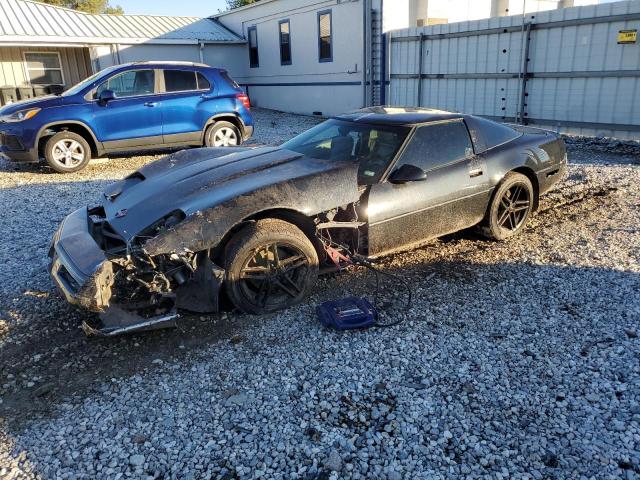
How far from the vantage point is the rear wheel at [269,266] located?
367cm

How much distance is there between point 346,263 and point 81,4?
141 feet

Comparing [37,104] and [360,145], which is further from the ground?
[37,104]

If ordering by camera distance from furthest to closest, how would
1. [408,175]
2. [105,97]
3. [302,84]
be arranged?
[302,84] → [105,97] → [408,175]

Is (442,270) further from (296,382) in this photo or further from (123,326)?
(123,326)

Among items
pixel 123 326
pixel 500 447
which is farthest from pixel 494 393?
pixel 123 326

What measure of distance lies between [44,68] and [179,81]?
1348 cm

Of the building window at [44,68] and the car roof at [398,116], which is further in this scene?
the building window at [44,68]

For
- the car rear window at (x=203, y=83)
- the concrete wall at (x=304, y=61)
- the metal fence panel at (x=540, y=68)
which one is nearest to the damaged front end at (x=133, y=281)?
the car rear window at (x=203, y=83)

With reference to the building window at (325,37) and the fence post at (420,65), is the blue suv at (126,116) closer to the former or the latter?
the fence post at (420,65)

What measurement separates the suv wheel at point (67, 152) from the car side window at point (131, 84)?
35.7 inches

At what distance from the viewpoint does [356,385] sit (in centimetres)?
311

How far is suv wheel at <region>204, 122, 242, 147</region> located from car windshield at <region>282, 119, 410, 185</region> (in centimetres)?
560

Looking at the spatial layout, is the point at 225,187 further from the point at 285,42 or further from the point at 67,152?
the point at 285,42

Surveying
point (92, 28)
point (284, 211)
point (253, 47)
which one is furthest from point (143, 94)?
point (253, 47)
